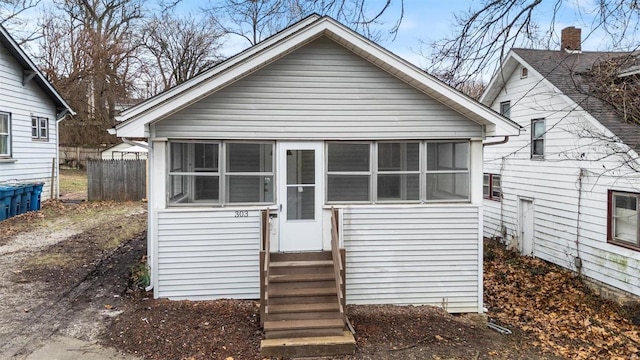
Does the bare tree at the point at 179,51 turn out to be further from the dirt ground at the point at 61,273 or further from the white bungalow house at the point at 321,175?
the white bungalow house at the point at 321,175

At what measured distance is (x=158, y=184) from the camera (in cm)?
702

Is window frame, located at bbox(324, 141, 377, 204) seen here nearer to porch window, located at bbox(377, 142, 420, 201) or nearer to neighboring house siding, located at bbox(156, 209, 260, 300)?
porch window, located at bbox(377, 142, 420, 201)

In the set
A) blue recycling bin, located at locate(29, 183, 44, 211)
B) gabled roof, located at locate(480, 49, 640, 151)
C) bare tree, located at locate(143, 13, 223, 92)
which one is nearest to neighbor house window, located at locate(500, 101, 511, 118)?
gabled roof, located at locate(480, 49, 640, 151)

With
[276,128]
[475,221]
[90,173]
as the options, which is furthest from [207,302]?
[90,173]

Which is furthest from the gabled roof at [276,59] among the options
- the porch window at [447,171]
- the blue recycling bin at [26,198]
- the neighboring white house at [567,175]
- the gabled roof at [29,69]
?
the blue recycling bin at [26,198]

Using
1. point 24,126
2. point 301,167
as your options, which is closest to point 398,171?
point 301,167

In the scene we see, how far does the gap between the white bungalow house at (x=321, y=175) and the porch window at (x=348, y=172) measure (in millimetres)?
18

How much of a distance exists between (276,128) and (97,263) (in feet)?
16.2

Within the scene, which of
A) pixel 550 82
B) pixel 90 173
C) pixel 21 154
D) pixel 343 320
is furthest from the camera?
pixel 90 173

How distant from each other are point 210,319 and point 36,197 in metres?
10.9

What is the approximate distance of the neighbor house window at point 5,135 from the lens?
13.2 m

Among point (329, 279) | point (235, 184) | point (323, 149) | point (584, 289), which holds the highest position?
point (323, 149)

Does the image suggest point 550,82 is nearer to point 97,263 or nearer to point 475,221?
point 475,221

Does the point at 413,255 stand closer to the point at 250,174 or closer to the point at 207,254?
the point at 250,174
